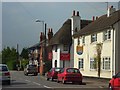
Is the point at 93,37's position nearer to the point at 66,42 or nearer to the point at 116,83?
the point at 66,42

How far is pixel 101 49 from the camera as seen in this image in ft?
134

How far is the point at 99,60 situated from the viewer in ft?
133

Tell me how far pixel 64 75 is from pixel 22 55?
99500 mm

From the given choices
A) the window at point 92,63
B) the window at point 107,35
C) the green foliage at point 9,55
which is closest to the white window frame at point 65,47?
the window at point 92,63

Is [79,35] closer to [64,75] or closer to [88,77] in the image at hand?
[88,77]

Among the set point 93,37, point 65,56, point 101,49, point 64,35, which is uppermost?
point 64,35

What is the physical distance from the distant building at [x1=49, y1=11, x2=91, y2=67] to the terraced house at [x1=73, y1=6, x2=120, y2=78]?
7.80 metres

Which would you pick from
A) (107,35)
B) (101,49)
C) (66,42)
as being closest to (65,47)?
(66,42)

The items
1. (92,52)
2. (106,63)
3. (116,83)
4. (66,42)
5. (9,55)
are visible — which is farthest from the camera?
(9,55)

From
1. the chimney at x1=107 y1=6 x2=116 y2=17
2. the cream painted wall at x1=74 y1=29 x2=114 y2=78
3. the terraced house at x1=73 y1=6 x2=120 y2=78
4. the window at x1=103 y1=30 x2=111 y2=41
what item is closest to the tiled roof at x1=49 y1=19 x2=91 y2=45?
the cream painted wall at x1=74 y1=29 x2=114 y2=78

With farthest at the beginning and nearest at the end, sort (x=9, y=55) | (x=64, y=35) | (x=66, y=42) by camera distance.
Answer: (x=9, y=55) → (x=64, y=35) → (x=66, y=42)

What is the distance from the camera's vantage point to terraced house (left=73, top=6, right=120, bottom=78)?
38000mm

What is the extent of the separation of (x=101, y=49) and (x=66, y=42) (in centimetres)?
1665

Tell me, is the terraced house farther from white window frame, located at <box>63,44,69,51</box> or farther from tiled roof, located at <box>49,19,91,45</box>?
white window frame, located at <box>63,44,69,51</box>
